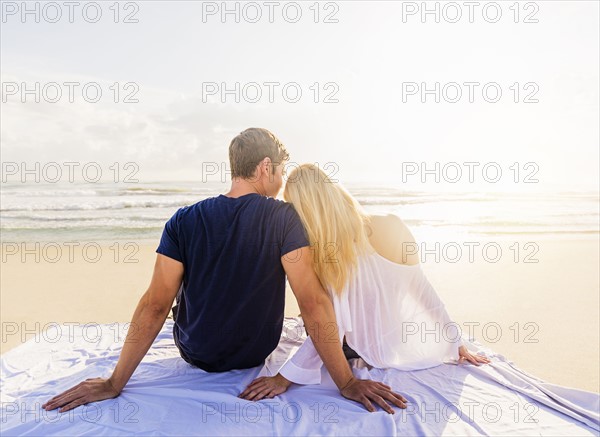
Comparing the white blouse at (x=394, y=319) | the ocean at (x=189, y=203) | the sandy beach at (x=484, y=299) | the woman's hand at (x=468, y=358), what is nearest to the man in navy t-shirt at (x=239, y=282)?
the white blouse at (x=394, y=319)

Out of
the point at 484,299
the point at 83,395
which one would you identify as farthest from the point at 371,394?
the point at 484,299

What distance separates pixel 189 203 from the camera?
55.6ft

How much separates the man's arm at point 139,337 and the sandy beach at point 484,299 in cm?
234

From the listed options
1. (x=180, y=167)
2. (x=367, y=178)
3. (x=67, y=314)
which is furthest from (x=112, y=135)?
(x=67, y=314)

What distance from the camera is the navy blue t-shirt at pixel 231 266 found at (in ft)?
7.97

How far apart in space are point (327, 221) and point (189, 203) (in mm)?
15068

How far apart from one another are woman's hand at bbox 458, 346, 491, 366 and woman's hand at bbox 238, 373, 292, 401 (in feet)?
3.58

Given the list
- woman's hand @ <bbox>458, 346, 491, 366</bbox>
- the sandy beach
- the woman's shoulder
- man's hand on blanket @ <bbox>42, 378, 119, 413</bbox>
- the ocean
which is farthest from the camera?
the ocean

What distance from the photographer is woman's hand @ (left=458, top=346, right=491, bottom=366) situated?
2834mm

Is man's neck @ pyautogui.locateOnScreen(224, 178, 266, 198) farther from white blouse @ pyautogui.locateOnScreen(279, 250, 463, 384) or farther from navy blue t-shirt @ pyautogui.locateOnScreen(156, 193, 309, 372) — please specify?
white blouse @ pyautogui.locateOnScreen(279, 250, 463, 384)

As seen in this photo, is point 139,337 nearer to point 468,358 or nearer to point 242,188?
point 242,188

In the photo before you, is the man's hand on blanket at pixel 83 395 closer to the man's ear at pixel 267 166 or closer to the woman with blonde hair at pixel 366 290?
the woman with blonde hair at pixel 366 290

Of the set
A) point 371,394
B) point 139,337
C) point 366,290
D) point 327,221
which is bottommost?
point 371,394

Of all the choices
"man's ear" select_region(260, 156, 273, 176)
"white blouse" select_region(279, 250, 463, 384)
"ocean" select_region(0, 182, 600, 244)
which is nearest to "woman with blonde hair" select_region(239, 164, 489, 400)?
"white blouse" select_region(279, 250, 463, 384)
